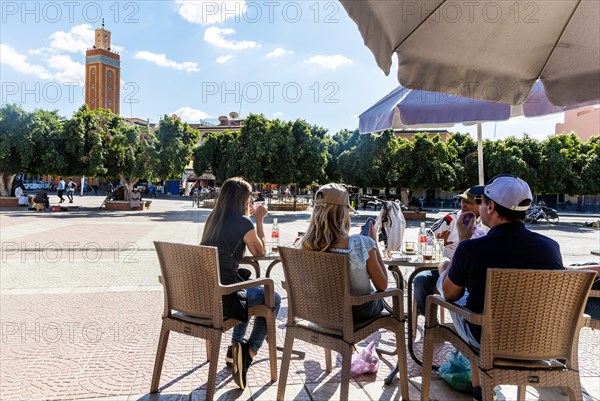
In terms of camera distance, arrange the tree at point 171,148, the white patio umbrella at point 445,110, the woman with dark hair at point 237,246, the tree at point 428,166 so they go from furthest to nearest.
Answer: the tree at point 171,148, the tree at point 428,166, the white patio umbrella at point 445,110, the woman with dark hair at point 237,246

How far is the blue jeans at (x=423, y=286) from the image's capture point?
12.5 feet

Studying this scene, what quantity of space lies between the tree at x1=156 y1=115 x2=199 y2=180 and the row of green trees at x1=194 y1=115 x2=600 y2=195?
10.3 feet

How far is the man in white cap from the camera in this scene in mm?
2387

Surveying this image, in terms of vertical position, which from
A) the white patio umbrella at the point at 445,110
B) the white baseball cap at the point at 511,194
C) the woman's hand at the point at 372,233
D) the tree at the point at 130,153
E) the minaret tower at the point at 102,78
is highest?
the minaret tower at the point at 102,78

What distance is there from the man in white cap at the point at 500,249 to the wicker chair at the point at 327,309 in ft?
1.80

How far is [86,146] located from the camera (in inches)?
949

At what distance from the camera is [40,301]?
18.0ft

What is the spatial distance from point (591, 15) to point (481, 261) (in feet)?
6.31

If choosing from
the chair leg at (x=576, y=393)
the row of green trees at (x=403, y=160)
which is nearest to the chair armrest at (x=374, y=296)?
the chair leg at (x=576, y=393)

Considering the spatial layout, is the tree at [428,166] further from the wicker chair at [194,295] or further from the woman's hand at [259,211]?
the wicker chair at [194,295]

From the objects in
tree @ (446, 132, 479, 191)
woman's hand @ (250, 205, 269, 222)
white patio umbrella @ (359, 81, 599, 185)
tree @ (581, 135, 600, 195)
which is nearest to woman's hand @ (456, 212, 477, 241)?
woman's hand @ (250, 205, 269, 222)

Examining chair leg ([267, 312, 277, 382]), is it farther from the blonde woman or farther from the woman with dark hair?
the blonde woman

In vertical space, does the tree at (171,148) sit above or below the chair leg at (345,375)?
above

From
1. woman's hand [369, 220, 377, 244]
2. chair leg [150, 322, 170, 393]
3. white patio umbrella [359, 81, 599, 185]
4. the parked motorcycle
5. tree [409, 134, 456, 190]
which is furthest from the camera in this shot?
tree [409, 134, 456, 190]
